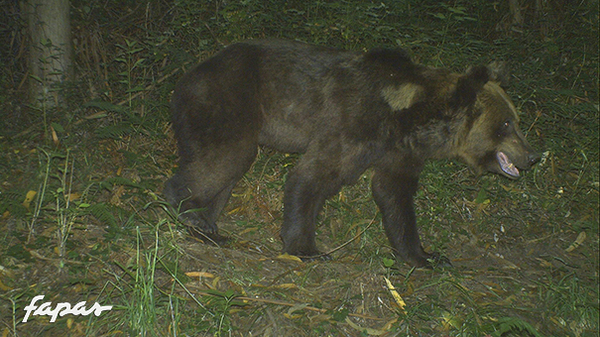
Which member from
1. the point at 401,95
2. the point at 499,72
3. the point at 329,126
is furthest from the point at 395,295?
the point at 499,72

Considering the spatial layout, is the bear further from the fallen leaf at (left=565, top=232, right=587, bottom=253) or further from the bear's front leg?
the fallen leaf at (left=565, top=232, right=587, bottom=253)

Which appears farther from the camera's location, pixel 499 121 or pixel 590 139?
pixel 590 139

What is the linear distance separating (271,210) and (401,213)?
143cm

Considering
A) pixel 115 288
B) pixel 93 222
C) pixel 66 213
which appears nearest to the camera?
pixel 115 288

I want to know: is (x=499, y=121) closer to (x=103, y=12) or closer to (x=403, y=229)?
(x=403, y=229)

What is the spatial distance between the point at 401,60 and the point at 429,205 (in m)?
1.66

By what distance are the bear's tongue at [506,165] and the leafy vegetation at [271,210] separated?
2.41 feet

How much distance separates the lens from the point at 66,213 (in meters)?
4.27

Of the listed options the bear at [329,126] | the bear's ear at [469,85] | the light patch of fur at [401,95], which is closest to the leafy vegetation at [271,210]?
the bear at [329,126]

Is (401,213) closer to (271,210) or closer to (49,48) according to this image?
(271,210)

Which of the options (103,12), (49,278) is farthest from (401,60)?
→ (103,12)

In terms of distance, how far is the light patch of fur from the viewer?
16.9 ft

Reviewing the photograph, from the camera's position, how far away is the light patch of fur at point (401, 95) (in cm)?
515

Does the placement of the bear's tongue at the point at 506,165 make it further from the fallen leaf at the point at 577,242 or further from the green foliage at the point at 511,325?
the green foliage at the point at 511,325
